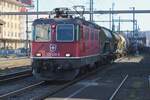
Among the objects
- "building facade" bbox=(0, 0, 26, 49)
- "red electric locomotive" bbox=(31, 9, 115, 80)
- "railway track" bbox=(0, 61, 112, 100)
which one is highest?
"building facade" bbox=(0, 0, 26, 49)

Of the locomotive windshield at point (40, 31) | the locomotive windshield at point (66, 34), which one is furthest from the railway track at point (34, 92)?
the locomotive windshield at point (40, 31)

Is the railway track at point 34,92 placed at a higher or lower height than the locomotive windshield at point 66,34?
lower

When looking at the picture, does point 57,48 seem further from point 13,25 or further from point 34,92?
point 13,25

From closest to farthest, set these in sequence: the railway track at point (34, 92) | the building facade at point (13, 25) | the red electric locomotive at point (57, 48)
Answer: the railway track at point (34, 92) < the red electric locomotive at point (57, 48) < the building facade at point (13, 25)

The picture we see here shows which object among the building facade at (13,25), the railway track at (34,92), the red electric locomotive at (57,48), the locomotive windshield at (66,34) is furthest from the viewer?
the building facade at (13,25)

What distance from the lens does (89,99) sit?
1659 centimetres

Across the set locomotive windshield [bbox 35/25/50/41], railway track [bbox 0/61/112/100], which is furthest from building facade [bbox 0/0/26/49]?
railway track [bbox 0/61/112/100]

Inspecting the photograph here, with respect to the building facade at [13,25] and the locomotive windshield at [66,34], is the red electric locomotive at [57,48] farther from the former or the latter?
the building facade at [13,25]

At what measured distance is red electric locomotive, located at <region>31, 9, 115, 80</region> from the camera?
73.7 ft

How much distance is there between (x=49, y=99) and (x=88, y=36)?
10512 millimetres

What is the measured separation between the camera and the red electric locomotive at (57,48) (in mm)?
22453

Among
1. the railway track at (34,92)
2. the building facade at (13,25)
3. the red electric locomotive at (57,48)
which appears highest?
the building facade at (13,25)

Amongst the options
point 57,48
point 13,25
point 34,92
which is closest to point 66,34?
point 57,48

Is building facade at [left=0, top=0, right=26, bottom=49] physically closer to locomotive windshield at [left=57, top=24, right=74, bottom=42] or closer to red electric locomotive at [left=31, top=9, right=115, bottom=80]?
red electric locomotive at [left=31, top=9, right=115, bottom=80]
